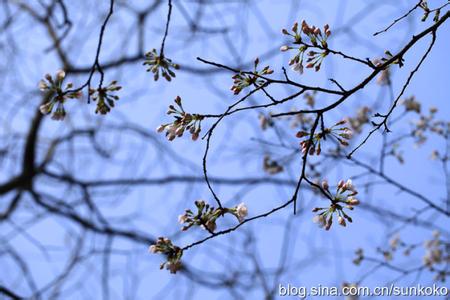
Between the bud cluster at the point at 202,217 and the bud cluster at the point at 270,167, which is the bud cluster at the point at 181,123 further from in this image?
the bud cluster at the point at 270,167

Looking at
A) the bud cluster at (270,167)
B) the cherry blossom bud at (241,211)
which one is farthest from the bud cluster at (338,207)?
the bud cluster at (270,167)

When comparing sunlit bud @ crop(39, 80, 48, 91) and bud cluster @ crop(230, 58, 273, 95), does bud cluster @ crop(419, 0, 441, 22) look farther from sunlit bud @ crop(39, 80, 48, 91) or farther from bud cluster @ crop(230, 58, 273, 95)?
sunlit bud @ crop(39, 80, 48, 91)

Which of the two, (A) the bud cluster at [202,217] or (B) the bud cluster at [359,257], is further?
(B) the bud cluster at [359,257]

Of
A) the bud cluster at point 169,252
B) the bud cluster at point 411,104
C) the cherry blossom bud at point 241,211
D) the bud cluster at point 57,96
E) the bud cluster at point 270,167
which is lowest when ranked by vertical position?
the bud cluster at point 169,252

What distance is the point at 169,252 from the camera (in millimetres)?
1889

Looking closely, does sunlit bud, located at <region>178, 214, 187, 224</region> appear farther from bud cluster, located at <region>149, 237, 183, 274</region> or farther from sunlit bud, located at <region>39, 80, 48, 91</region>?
sunlit bud, located at <region>39, 80, 48, 91</region>

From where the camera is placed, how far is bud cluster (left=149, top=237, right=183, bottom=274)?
1.86 m

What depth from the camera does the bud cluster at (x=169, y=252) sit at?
6.10 ft

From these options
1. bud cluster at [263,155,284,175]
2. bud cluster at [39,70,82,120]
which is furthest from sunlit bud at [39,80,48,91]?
bud cluster at [263,155,284,175]

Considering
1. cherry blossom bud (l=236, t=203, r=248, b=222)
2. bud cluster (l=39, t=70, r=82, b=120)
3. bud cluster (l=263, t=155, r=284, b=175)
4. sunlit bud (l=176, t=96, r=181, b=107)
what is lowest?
cherry blossom bud (l=236, t=203, r=248, b=222)

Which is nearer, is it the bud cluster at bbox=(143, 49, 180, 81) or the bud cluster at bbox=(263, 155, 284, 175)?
the bud cluster at bbox=(143, 49, 180, 81)

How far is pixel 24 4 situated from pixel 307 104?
4329mm

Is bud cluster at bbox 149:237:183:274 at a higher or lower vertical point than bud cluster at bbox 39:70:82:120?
lower

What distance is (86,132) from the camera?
655 cm
